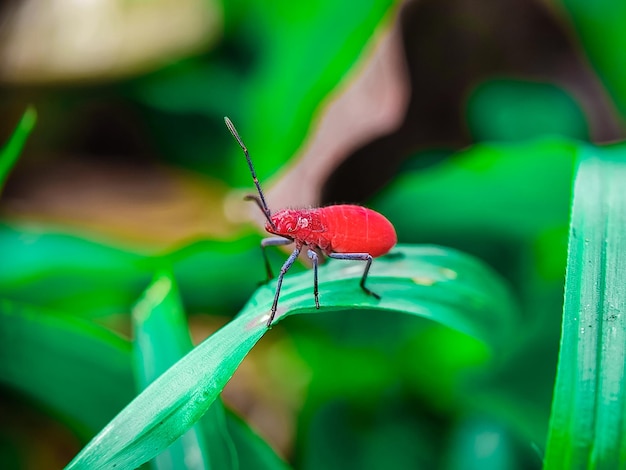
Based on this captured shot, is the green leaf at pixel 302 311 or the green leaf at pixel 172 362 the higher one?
the green leaf at pixel 302 311

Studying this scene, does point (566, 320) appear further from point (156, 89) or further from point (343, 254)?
point (156, 89)

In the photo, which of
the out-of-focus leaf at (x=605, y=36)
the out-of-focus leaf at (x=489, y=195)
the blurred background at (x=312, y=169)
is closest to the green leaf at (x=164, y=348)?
the blurred background at (x=312, y=169)

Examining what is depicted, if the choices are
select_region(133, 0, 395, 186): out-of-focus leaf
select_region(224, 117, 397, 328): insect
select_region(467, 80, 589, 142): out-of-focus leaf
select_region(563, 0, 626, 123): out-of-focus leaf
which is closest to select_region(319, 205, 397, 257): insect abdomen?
select_region(224, 117, 397, 328): insect

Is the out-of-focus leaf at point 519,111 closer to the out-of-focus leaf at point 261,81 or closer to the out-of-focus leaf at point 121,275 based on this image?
the out-of-focus leaf at point 261,81

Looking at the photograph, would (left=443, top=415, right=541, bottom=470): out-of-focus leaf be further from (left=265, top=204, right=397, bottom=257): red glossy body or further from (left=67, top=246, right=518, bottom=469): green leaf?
(left=265, top=204, right=397, bottom=257): red glossy body

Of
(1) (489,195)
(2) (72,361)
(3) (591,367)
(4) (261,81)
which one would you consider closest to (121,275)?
(2) (72,361)

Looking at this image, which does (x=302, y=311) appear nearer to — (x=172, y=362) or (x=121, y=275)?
(x=172, y=362)
